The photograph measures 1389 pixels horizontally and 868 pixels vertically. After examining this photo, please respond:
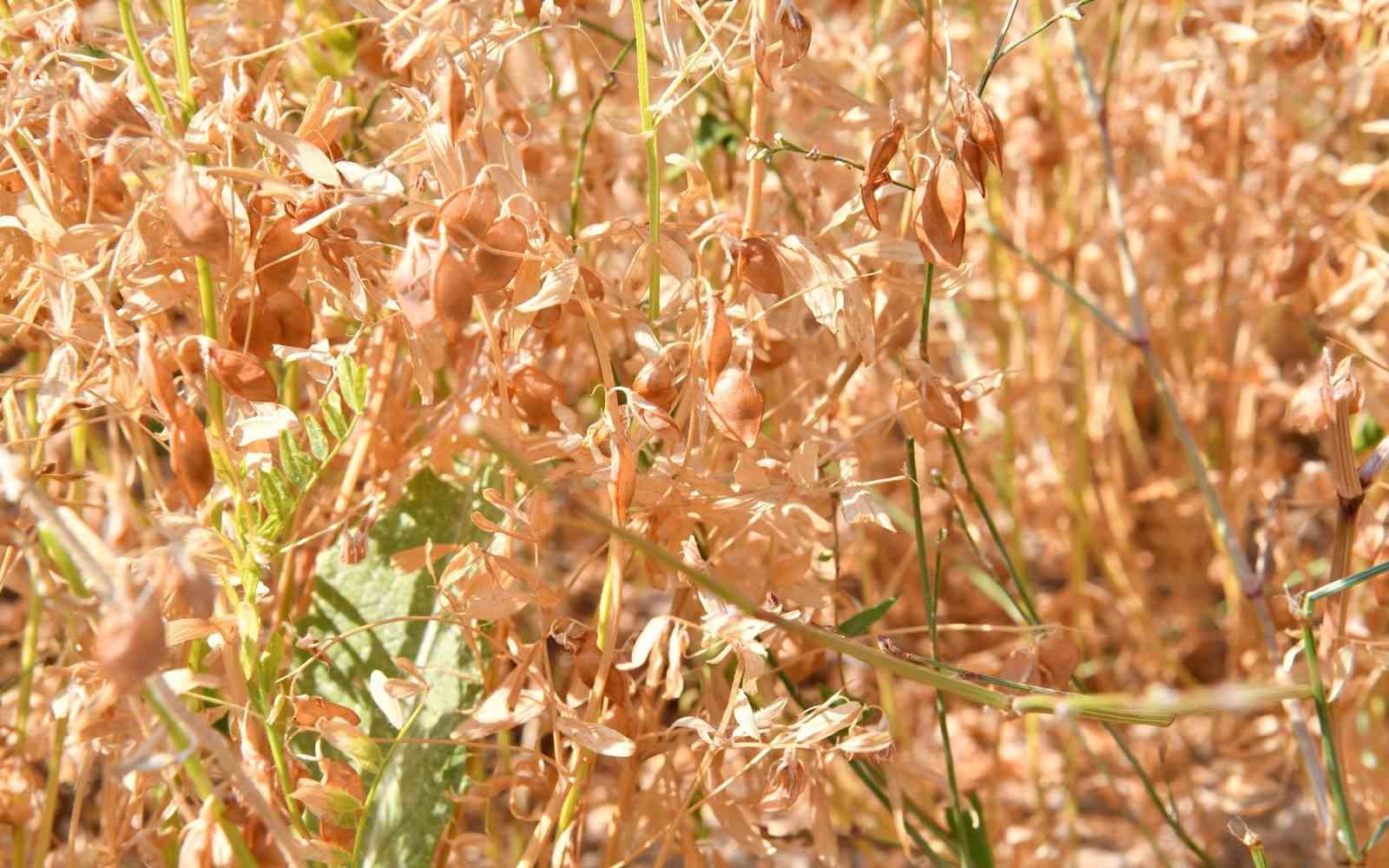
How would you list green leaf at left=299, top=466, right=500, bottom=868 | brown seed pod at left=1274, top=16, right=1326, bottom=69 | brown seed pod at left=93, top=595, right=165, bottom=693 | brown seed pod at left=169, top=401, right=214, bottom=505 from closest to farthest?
brown seed pod at left=93, top=595, right=165, bottom=693, brown seed pod at left=169, top=401, right=214, bottom=505, green leaf at left=299, top=466, right=500, bottom=868, brown seed pod at left=1274, top=16, right=1326, bottom=69

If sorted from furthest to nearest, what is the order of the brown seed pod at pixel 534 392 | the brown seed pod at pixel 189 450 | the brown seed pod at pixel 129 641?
the brown seed pod at pixel 534 392 < the brown seed pod at pixel 189 450 < the brown seed pod at pixel 129 641

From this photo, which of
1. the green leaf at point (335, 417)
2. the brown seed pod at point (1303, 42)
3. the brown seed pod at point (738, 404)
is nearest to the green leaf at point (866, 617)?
the brown seed pod at point (738, 404)

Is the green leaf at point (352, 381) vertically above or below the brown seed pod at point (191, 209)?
below

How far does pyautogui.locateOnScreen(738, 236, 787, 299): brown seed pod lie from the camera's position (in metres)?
0.62

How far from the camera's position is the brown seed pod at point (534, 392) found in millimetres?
673

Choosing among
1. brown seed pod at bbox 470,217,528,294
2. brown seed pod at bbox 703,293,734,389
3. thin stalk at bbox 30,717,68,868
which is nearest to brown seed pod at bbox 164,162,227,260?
brown seed pod at bbox 470,217,528,294

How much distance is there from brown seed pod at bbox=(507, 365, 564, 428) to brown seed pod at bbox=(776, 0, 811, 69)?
202 mm

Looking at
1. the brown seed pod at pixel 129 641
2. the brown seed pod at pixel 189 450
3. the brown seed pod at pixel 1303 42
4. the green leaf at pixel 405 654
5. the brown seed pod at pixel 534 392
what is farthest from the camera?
the brown seed pod at pixel 1303 42

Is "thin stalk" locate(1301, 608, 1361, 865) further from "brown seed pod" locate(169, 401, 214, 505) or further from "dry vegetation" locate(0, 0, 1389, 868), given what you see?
"brown seed pod" locate(169, 401, 214, 505)

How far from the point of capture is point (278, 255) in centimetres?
64

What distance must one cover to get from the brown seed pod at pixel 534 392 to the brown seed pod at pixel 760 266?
0.40 feet

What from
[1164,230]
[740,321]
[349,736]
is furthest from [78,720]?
[1164,230]

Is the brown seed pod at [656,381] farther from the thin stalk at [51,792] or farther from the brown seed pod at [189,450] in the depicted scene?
the thin stalk at [51,792]

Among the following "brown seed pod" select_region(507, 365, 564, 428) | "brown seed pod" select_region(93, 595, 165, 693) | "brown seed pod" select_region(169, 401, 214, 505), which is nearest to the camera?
"brown seed pod" select_region(93, 595, 165, 693)
